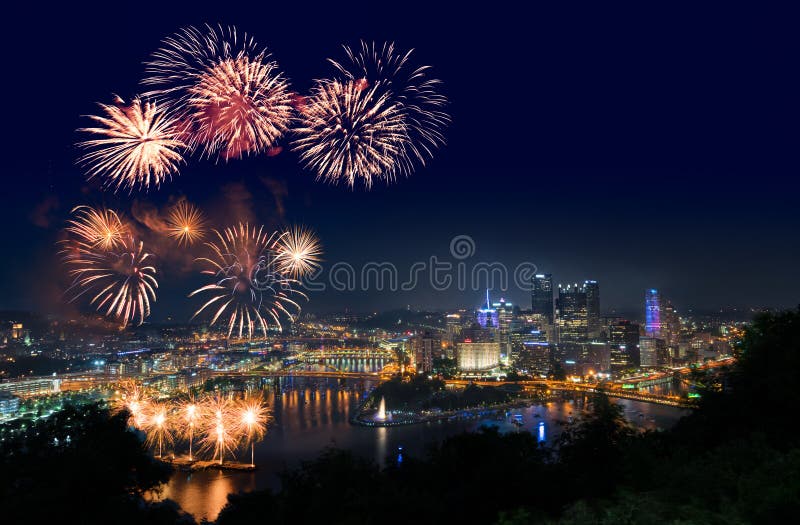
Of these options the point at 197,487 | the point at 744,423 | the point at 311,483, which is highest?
A: the point at 744,423

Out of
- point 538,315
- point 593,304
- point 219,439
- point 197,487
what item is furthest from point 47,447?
point 538,315

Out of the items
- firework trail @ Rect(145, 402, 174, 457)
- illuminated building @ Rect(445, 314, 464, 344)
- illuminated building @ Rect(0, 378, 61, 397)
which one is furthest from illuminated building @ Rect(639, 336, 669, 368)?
illuminated building @ Rect(0, 378, 61, 397)

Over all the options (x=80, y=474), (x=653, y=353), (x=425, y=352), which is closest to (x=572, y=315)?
(x=653, y=353)

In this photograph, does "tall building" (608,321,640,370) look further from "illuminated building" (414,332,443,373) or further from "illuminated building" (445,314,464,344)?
"illuminated building" (414,332,443,373)

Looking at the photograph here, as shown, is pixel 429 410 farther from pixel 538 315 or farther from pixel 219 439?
pixel 538 315

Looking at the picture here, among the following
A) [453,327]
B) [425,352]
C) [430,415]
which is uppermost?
[453,327]

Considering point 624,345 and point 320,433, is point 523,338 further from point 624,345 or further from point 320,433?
point 320,433

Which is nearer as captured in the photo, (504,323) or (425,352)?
(425,352)
